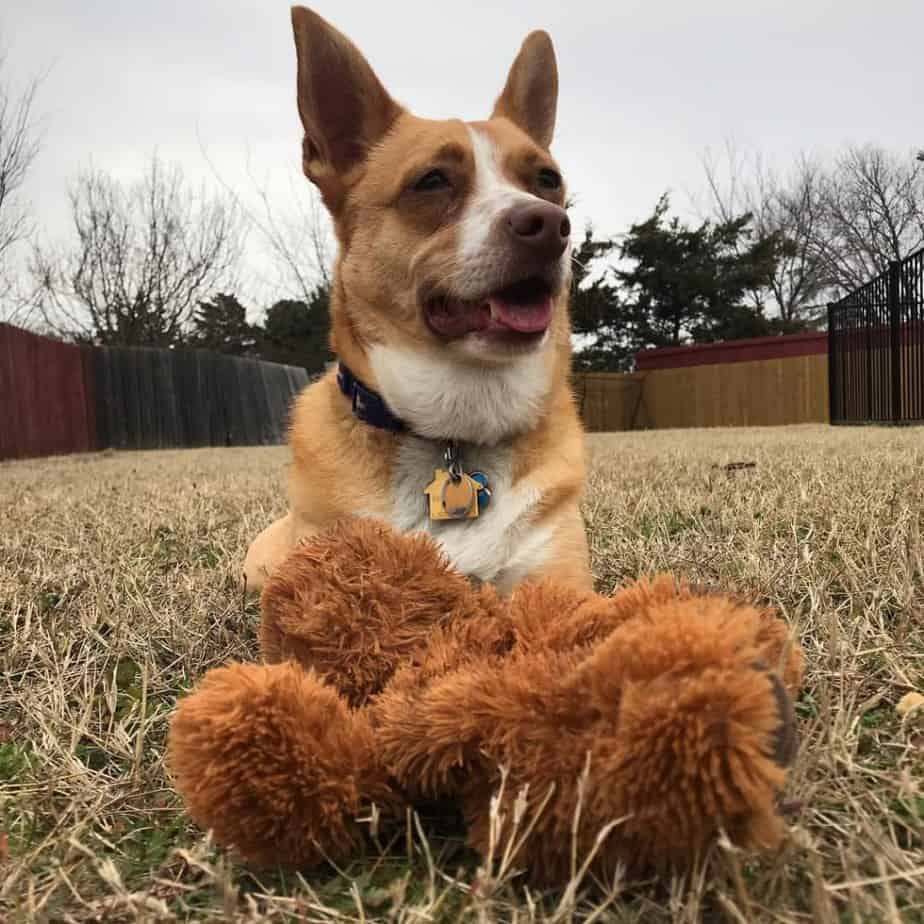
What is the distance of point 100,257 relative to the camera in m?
22.5

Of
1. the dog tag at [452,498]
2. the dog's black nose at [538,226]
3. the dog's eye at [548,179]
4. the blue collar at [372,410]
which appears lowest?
the dog tag at [452,498]

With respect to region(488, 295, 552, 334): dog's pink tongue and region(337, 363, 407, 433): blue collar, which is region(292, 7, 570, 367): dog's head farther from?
region(337, 363, 407, 433): blue collar

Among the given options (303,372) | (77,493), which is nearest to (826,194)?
(303,372)

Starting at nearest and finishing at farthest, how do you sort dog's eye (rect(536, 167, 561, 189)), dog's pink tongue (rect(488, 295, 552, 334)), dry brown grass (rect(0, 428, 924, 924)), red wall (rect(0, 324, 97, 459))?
1. dry brown grass (rect(0, 428, 924, 924))
2. dog's pink tongue (rect(488, 295, 552, 334))
3. dog's eye (rect(536, 167, 561, 189))
4. red wall (rect(0, 324, 97, 459))

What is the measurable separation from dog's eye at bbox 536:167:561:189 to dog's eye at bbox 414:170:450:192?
0.32m

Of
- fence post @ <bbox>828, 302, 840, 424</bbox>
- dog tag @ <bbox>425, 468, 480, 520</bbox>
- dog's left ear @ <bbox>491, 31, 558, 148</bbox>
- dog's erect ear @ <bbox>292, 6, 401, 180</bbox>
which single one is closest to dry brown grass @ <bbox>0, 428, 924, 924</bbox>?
dog tag @ <bbox>425, 468, 480, 520</bbox>

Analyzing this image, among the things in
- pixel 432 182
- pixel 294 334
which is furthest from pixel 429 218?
pixel 294 334

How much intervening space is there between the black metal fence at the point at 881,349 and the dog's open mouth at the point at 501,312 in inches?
448

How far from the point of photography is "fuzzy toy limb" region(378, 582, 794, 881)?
653 millimetres

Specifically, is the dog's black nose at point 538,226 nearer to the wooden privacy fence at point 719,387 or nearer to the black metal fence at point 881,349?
the black metal fence at point 881,349

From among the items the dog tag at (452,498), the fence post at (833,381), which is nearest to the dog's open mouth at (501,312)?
the dog tag at (452,498)

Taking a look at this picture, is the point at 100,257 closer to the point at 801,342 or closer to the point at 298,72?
the point at 801,342

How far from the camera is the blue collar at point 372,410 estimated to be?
2111 mm

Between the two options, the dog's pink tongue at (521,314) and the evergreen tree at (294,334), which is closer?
the dog's pink tongue at (521,314)
